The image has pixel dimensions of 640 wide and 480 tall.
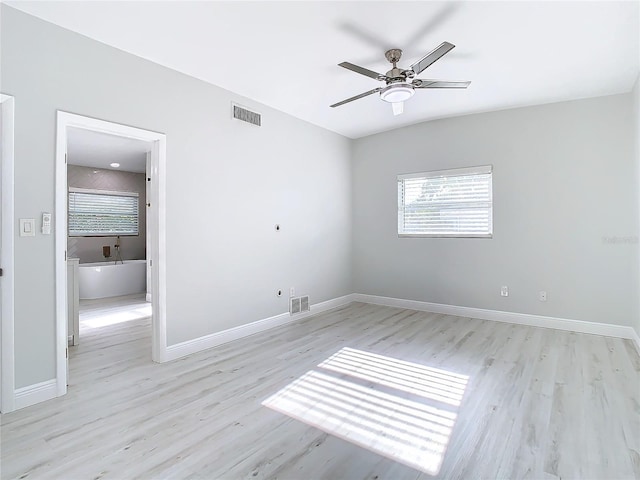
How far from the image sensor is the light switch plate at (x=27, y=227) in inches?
97.1

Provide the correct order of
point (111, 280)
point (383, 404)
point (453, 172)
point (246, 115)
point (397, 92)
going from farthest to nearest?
point (111, 280), point (453, 172), point (246, 115), point (397, 92), point (383, 404)

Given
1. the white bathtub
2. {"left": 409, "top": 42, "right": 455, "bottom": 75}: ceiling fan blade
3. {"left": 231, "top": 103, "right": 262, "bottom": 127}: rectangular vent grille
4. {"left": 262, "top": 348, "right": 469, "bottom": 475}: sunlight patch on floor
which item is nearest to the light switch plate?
{"left": 262, "top": 348, "right": 469, "bottom": 475}: sunlight patch on floor

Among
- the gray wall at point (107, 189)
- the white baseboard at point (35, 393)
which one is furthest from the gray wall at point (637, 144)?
the gray wall at point (107, 189)

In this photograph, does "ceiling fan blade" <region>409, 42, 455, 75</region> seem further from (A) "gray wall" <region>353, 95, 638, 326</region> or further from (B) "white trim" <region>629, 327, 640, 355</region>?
(B) "white trim" <region>629, 327, 640, 355</region>

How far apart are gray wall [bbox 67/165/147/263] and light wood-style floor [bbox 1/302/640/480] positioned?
14.9 feet

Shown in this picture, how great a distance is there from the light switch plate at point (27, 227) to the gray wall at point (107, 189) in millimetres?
5620

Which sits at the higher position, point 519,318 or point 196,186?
point 196,186

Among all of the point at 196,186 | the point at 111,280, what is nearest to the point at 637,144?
the point at 196,186

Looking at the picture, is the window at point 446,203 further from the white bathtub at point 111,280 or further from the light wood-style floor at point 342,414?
the white bathtub at point 111,280

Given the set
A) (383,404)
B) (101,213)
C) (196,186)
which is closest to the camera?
(383,404)

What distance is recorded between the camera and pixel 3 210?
7.82 ft

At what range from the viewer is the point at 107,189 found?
25.4 ft

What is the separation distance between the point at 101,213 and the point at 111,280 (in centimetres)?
197

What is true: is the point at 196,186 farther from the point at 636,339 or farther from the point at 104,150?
the point at 636,339
